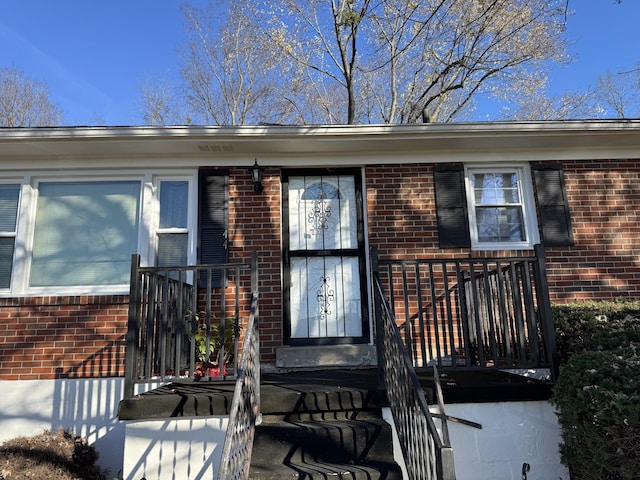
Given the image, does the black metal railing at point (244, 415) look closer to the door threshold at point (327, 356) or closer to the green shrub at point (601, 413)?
the door threshold at point (327, 356)

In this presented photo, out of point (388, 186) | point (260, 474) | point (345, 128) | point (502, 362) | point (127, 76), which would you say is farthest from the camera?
point (127, 76)

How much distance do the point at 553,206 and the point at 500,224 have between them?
2.00 ft

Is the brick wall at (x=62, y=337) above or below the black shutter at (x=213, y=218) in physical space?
below

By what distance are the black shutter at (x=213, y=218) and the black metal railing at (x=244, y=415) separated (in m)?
1.85

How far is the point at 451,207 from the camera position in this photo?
17.7ft

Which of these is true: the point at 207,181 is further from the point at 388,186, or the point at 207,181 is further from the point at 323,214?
the point at 388,186

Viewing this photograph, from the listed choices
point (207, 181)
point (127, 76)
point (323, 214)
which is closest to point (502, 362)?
point (323, 214)

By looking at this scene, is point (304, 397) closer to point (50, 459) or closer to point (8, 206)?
point (50, 459)

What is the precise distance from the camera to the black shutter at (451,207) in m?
5.31

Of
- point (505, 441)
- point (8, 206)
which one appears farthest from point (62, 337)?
point (505, 441)

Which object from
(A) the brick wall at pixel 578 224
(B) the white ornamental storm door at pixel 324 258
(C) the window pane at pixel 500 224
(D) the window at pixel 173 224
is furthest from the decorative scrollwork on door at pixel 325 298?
(C) the window pane at pixel 500 224

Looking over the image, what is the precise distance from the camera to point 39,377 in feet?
15.8

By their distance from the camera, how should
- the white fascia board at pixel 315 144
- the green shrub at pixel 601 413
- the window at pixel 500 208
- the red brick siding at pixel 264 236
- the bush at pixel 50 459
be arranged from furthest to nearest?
1. the window at pixel 500 208
2. the red brick siding at pixel 264 236
3. the white fascia board at pixel 315 144
4. the bush at pixel 50 459
5. the green shrub at pixel 601 413

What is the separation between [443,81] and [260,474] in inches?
554
